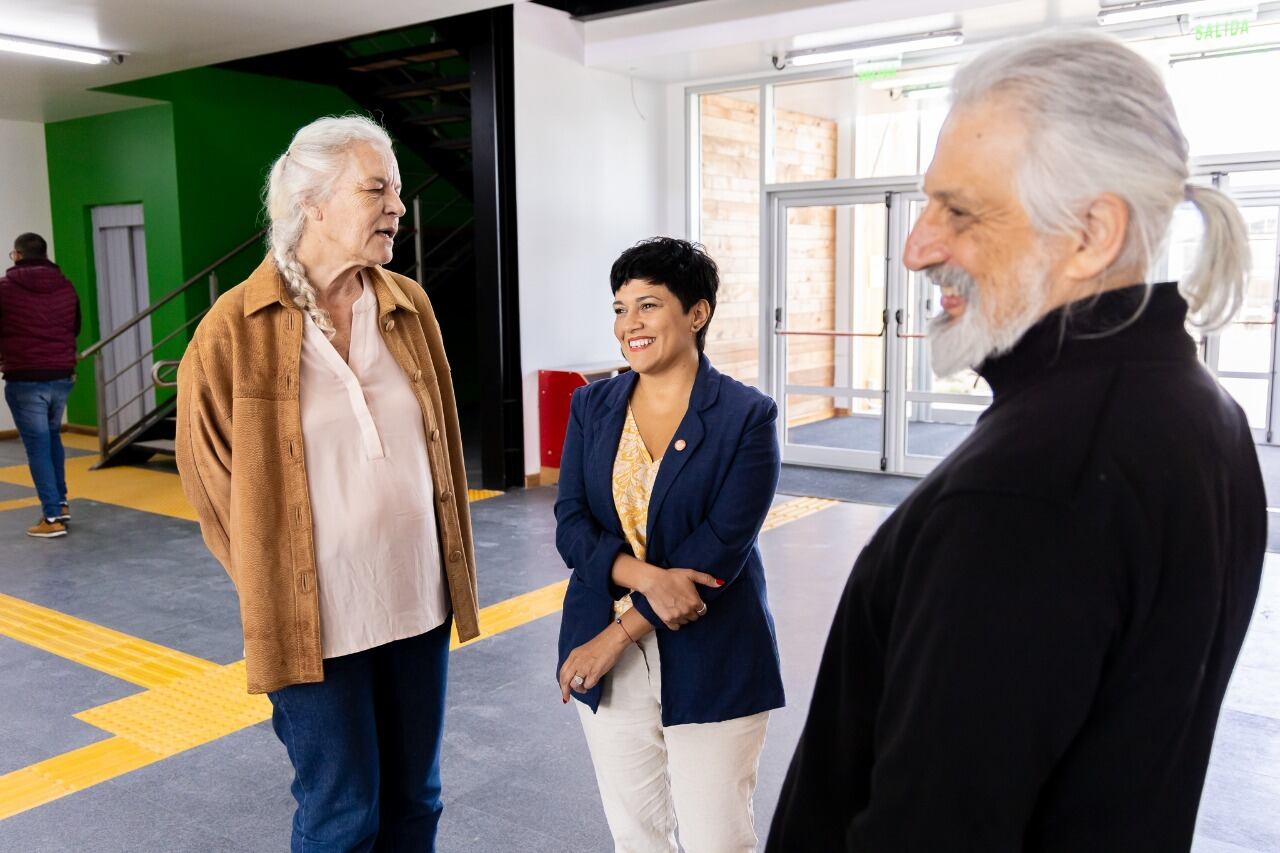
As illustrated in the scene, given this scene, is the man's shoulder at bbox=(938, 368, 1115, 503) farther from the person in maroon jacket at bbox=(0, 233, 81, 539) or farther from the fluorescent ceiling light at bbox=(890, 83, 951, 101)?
the fluorescent ceiling light at bbox=(890, 83, 951, 101)

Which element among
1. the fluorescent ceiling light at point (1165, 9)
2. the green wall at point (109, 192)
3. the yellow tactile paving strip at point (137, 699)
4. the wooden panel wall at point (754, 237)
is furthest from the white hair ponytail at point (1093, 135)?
the green wall at point (109, 192)

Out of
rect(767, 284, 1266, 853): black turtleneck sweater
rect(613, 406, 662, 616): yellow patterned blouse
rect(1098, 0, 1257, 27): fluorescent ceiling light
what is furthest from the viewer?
rect(1098, 0, 1257, 27): fluorescent ceiling light

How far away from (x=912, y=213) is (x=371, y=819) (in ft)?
23.4

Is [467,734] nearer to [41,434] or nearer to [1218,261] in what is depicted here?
[1218,261]

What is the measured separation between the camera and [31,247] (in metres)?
6.75

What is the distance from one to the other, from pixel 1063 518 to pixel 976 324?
0.22 meters

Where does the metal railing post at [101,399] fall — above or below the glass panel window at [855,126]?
below

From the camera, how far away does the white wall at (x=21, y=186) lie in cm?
1075

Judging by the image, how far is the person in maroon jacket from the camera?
6551mm

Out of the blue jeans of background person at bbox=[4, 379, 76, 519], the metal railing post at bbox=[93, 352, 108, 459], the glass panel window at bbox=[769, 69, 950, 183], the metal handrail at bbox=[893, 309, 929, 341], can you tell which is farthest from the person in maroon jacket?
the metal handrail at bbox=[893, 309, 929, 341]

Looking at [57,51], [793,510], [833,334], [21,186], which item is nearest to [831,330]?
[833,334]

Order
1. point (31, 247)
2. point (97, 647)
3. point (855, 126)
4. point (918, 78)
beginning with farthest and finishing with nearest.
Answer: point (855, 126)
point (918, 78)
point (31, 247)
point (97, 647)

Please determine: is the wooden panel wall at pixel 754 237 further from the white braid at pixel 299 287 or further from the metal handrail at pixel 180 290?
the white braid at pixel 299 287

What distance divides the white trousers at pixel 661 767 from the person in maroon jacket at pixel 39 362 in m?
5.84
